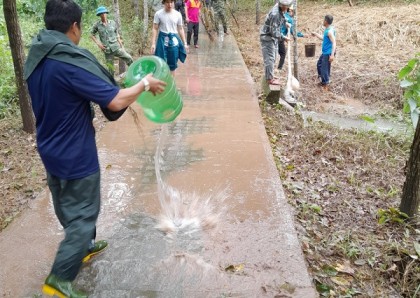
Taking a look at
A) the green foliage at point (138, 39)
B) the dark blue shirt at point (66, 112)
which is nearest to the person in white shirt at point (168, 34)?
the green foliage at point (138, 39)

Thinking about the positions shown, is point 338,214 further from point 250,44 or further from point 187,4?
point 250,44

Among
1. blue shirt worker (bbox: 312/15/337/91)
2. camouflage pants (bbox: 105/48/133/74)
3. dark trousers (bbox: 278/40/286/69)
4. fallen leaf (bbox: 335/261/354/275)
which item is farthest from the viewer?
dark trousers (bbox: 278/40/286/69)

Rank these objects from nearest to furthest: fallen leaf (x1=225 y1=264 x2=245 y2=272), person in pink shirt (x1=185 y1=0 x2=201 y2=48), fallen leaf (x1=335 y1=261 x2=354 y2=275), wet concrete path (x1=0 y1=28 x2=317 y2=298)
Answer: wet concrete path (x1=0 y1=28 x2=317 y2=298) → fallen leaf (x1=225 y1=264 x2=245 y2=272) → fallen leaf (x1=335 y1=261 x2=354 y2=275) → person in pink shirt (x1=185 y1=0 x2=201 y2=48)

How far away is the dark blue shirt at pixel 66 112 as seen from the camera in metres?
2.31

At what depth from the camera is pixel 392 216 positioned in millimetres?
3904

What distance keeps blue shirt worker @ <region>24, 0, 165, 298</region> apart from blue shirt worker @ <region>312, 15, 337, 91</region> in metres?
7.30

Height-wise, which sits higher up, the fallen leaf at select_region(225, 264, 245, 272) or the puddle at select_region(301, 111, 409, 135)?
the fallen leaf at select_region(225, 264, 245, 272)

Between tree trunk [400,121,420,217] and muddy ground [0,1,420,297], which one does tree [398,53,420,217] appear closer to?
tree trunk [400,121,420,217]

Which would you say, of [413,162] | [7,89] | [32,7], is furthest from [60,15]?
[32,7]

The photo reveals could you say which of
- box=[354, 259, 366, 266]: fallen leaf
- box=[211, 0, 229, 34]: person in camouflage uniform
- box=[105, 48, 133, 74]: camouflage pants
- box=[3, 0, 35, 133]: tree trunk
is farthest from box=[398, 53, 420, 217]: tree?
box=[211, 0, 229, 34]: person in camouflage uniform

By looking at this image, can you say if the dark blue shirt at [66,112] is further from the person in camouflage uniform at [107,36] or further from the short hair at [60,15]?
the person in camouflage uniform at [107,36]

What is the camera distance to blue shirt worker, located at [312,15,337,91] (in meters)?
9.05

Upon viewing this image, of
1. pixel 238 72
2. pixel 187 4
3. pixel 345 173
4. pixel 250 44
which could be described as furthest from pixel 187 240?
pixel 250 44

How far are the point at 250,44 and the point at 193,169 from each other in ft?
32.5
